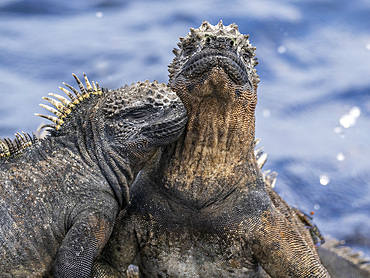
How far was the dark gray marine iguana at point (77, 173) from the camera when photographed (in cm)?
442

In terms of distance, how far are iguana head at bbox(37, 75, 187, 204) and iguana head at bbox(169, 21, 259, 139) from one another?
0.13m

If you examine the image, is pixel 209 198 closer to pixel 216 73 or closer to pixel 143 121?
pixel 143 121

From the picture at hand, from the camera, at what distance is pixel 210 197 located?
16.5 ft

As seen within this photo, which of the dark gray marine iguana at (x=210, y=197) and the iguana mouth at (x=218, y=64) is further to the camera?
the dark gray marine iguana at (x=210, y=197)

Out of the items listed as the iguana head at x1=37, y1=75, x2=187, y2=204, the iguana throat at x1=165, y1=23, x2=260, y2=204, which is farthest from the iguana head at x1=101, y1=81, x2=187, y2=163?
the iguana throat at x1=165, y1=23, x2=260, y2=204

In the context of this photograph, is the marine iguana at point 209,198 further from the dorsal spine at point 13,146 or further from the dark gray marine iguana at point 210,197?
the dorsal spine at point 13,146

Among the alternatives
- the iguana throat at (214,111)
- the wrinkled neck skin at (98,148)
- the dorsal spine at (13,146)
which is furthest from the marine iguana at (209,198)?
the dorsal spine at (13,146)

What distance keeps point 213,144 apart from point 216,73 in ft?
1.92

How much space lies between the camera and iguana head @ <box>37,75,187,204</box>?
15.4ft

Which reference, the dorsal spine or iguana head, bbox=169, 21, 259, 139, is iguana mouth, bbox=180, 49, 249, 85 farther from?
the dorsal spine

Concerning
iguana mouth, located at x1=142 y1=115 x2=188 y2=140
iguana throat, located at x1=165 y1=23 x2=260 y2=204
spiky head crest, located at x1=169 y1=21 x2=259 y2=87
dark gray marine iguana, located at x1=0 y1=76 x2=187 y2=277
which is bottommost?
dark gray marine iguana, located at x1=0 y1=76 x2=187 y2=277

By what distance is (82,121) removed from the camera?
4902 millimetres

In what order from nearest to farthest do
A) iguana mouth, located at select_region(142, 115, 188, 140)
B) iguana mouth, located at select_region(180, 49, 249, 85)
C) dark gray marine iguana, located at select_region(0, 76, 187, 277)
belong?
1. dark gray marine iguana, located at select_region(0, 76, 187, 277)
2. iguana mouth, located at select_region(180, 49, 249, 85)
3. iguana mouth, located at select_region(142, 115, 188, 140)

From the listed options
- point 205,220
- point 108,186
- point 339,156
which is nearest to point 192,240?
point 205,220
